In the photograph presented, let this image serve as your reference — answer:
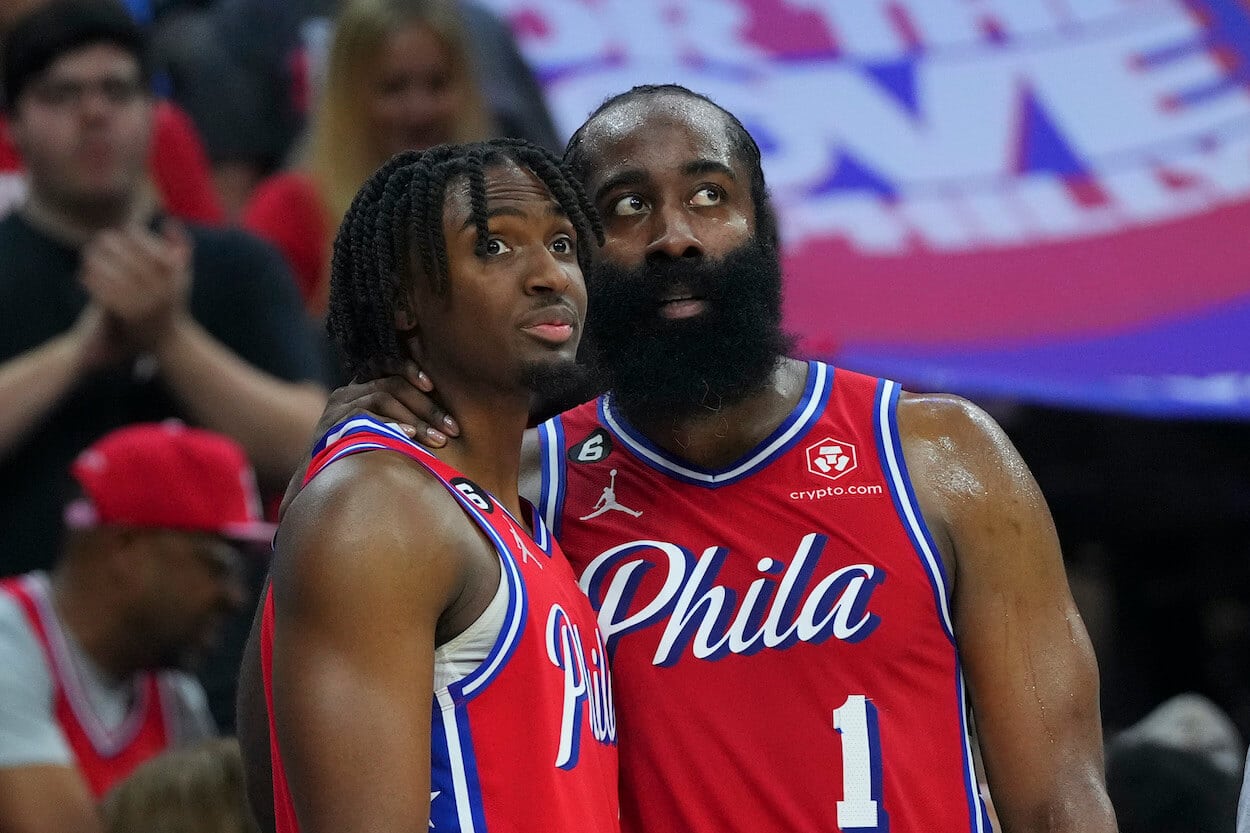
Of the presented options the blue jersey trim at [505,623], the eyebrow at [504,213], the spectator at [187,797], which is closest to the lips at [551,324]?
the eyebrow at [504,213]

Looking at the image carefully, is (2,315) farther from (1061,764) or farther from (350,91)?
(1061,764)

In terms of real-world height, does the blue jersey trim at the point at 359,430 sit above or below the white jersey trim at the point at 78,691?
above

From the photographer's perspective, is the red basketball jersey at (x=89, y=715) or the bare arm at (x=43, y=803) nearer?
the bare arm at (x=43, y=803)

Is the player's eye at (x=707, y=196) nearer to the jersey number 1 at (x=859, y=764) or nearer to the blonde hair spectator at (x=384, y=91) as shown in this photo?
the jersey number 1 at (x=859, y=764)

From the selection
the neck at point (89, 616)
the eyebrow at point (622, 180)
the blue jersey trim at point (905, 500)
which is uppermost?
the eyebrow at point (622, 180)

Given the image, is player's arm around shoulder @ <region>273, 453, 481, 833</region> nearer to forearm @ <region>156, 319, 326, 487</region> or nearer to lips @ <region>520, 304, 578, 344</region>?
lips @ <region>520, 304, 578, 344</region>

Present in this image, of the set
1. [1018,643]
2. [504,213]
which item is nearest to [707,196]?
[504,213]

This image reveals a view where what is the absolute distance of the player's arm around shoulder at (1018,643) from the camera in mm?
3326

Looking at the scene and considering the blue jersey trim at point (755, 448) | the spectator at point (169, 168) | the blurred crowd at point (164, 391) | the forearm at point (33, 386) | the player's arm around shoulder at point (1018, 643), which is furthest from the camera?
the spectator at point (169, 168)

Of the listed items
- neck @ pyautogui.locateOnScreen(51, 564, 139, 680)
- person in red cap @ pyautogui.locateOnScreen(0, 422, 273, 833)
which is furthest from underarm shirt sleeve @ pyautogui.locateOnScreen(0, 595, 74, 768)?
neck @ pyautogui.locateOnScreen(51, 564, 139, 680)

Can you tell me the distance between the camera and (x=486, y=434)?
127 inches

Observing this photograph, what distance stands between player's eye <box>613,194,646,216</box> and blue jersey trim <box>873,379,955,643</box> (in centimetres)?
54

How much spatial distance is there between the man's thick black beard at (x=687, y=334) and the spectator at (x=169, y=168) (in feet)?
9.85

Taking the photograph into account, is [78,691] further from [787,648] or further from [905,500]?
[905,500]
